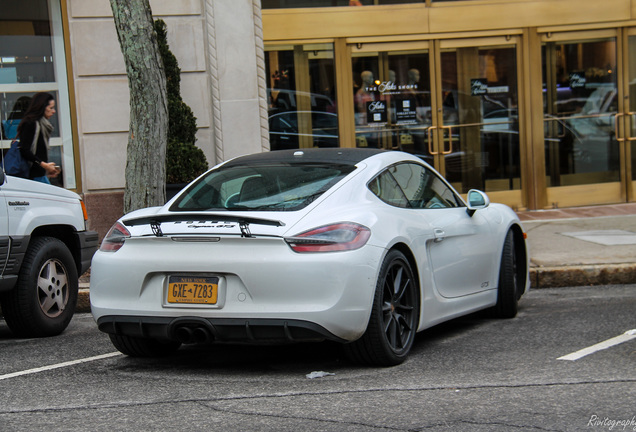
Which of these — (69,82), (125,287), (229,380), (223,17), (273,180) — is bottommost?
(229,380)

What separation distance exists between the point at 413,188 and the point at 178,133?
559cm

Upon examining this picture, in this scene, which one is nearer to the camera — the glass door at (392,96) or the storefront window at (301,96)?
the storefront window at (301,96)

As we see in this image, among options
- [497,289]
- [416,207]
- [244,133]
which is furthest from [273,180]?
[244,133]

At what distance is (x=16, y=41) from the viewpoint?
1165cm

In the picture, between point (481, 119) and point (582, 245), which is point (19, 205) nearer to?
point (582, 245)

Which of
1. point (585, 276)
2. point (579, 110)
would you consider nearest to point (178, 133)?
point (585, 276)

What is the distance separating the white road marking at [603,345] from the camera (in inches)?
214

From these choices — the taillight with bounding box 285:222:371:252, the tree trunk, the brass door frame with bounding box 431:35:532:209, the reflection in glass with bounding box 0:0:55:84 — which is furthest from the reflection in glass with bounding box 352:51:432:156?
the taillight with bounding box 285:222:371:252

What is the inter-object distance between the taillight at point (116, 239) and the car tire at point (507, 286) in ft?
9.76

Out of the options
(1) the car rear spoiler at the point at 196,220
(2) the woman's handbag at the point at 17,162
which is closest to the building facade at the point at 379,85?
(2) the woman's handbag at the point at 17,162

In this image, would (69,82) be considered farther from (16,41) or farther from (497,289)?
(497,289)

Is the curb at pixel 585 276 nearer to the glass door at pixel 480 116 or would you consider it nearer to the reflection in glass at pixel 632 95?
the glass door at pixel 480 116

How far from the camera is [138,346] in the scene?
5730 millimetres

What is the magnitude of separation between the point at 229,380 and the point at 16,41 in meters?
7.98
